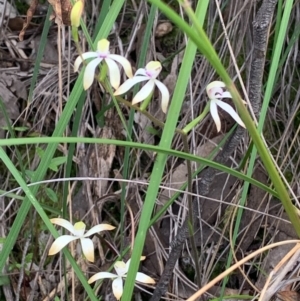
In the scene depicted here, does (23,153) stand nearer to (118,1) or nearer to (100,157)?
(100,157)

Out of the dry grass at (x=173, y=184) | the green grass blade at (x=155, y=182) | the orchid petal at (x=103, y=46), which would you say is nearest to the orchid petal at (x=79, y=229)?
the green grass blade at (x=155, y=182)

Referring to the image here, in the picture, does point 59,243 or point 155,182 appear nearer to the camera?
point 155,182

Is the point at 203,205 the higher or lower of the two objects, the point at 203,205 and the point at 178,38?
the lower

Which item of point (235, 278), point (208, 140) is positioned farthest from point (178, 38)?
point (235, 278)

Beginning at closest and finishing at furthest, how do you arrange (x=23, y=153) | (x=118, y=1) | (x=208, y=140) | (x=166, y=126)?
(x=166, y=126), (x=118, y=1), (x=208, y=140), (x=23, y=153)

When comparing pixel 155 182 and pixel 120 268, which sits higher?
pixel 155 182

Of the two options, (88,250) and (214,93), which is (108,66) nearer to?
(214,93)

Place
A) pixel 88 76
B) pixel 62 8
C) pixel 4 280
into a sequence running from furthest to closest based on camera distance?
1. pixel 4 280
2. pixel 62 8
3. pixel 88 76

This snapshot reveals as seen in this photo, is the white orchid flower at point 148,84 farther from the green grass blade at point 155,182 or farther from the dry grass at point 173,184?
the dry grass at point 173,184

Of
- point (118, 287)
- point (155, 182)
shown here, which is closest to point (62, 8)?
point (155, 182)
